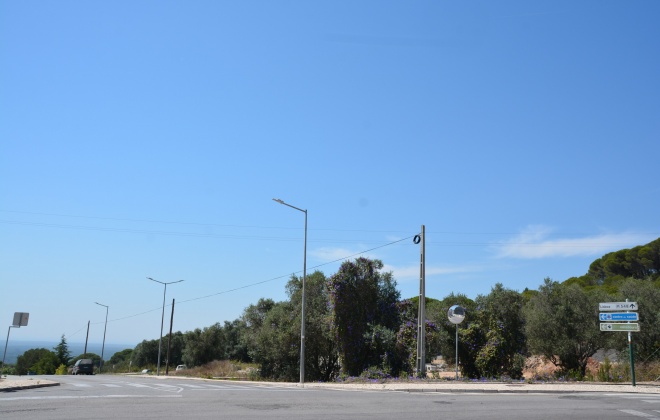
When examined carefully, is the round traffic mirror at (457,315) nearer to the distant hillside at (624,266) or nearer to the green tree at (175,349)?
the distant hillside at (624,266)

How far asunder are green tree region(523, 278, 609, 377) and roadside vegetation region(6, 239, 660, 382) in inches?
2.3

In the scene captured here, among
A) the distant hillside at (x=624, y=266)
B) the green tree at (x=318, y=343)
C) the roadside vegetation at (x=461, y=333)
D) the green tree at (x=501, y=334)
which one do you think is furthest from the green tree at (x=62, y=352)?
the distant hillside at (x=624, y=266)

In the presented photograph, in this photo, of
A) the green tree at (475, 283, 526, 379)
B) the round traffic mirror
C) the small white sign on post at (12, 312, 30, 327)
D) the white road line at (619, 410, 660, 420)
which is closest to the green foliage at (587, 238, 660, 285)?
the green tree at (475, 283, 526, 379)

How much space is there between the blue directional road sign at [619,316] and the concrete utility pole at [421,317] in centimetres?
798

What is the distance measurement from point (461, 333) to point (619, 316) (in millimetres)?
9991

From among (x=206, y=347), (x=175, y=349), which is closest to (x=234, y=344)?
(x=206, y=347)

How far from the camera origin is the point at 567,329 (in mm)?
29734

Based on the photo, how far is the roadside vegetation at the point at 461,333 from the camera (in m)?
28.5

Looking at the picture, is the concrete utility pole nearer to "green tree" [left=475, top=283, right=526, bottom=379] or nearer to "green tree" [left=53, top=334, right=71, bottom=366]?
"green tree" [left=475, top=283, right=526, bottom=379]

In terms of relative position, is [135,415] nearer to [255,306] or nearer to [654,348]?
[654,348]

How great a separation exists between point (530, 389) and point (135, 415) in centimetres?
1422

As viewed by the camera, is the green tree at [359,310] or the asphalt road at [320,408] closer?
the asphalt road at [320,408]

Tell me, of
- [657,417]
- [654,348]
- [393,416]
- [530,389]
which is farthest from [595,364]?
[393,416]

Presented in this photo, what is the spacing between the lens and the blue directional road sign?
2138 cm
